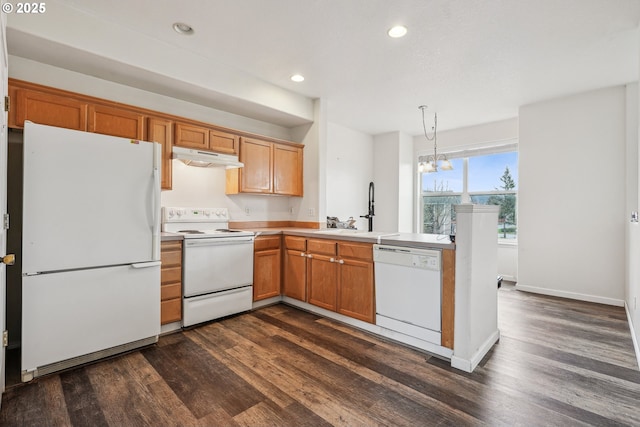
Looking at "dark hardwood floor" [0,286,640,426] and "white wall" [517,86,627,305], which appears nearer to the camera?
"dark hardwood floor" [0,286,640,426]

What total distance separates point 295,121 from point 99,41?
231 cm

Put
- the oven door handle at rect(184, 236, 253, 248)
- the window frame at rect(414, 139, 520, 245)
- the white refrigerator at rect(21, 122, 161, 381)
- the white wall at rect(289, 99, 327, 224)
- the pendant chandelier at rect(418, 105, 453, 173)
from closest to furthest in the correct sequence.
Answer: the white refrigerator at rect(21, 122, 161, 381) → the oven door handle at rect(184, 236, 253, 248) → the pendant chandelier at rect(418, 105, 453, 173) → the white wall at rect(289, 99, 327, 224) → the window frame at rect(414, 139, 520, 245)

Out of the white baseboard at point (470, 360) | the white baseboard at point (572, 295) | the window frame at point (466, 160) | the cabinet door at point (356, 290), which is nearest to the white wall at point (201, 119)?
the cabinet door at point (356, 290)

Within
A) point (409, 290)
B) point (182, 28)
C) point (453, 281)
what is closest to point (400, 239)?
point (409, 290)

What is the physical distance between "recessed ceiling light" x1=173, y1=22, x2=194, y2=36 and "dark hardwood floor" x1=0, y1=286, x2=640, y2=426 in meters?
2.68

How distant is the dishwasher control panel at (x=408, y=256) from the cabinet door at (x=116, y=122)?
2471 mm

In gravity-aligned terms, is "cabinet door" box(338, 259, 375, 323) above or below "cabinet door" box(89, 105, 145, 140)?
below

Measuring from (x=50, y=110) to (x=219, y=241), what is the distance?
1.71 meters

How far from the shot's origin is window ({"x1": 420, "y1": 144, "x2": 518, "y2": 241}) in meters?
5.21

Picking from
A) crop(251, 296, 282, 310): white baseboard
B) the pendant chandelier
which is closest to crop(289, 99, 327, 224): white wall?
crop(251, 296, 282, 310): white baseboard

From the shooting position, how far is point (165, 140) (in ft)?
10.3

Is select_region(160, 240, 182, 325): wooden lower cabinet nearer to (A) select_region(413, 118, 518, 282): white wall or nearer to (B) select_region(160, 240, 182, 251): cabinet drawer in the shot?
(B) select_region(160, 240, 182, 251): cabinet drawer

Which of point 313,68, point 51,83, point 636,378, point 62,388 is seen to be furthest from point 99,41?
point 636,378

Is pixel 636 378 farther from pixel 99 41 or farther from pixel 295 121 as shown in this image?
pixel 99 41
